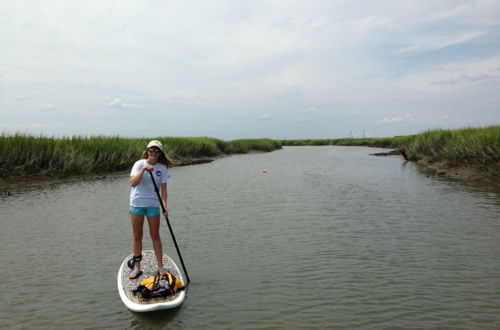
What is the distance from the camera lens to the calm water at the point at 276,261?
559cm

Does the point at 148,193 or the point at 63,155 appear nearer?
the point at 148,193

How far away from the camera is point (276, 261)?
7980mm

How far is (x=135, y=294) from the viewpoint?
586cm

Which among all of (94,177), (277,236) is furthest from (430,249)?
(94,177)

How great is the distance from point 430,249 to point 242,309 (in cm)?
484

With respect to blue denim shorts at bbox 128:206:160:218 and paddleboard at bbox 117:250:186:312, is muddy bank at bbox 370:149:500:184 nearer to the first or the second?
paddleboard at bbox 117:250:186:312

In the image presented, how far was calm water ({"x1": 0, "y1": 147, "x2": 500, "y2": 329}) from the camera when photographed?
559cm

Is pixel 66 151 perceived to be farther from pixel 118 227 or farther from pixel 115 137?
pixel 118 227

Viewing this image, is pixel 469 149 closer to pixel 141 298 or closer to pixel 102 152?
pixel 141 298

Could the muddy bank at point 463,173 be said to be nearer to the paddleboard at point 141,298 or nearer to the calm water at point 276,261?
the calm water at point 276,261

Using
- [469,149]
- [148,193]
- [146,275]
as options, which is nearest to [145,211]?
[148,193]

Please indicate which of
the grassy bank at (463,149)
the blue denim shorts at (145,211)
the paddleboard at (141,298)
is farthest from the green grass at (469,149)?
the blue denim shorts at (145,211)

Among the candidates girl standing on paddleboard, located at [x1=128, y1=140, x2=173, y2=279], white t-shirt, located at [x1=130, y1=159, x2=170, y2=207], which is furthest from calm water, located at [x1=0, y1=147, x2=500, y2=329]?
white t-shirt, located at [x1=130, y1=159, x2=170, y2=207]

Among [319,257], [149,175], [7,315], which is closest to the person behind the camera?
[7,315]
